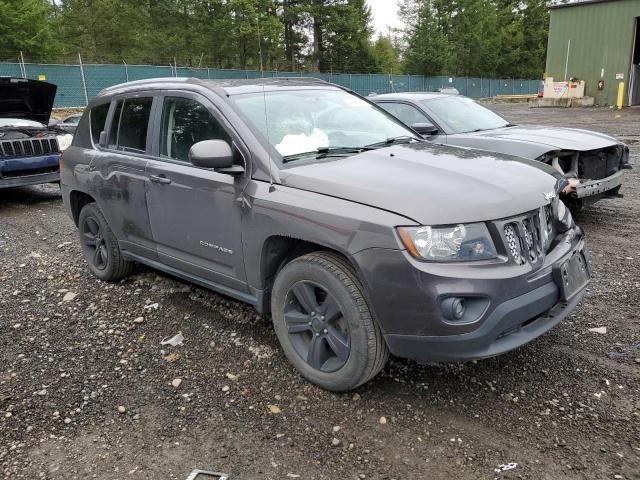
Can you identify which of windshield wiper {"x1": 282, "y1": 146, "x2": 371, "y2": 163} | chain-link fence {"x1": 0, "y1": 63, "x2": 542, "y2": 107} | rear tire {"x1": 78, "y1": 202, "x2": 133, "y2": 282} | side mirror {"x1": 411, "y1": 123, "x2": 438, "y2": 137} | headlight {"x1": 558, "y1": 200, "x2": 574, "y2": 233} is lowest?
rear tire {"x1": 78, "y1": 202, "x2": 133, "y2": 282}

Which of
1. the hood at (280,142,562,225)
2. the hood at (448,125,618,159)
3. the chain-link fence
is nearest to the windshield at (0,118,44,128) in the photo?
the hood at (448,125,618,159)

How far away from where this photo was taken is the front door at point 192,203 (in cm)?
356

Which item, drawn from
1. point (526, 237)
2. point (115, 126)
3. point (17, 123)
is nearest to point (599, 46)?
point (17, 123)

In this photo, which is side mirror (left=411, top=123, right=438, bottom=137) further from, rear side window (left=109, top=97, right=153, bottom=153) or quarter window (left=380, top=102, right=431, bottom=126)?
rear side window (left=109, top=97, right=153, bottom=153)

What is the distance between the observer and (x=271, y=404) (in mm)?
3145

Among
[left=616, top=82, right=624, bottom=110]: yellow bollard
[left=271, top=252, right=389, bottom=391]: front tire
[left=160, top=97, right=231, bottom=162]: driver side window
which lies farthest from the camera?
[left=616, top=82, right=624, bottom=110]: yellow bollard

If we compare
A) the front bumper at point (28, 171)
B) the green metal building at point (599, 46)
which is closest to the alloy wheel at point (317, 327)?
the front bumper at point (28, 171)

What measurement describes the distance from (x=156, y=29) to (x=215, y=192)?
4867 cm

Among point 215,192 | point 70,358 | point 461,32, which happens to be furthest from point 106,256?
point 461,32

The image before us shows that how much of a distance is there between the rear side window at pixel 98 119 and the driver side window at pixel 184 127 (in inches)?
41.8

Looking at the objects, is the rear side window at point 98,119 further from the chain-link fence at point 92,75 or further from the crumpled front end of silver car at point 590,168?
the chain-link fence at point 92,75

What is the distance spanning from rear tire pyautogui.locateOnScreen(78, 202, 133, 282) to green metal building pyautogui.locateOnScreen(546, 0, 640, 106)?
29742mm

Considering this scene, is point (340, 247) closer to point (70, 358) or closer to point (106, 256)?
point (70, 358)

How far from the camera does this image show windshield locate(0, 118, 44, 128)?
889 cm
